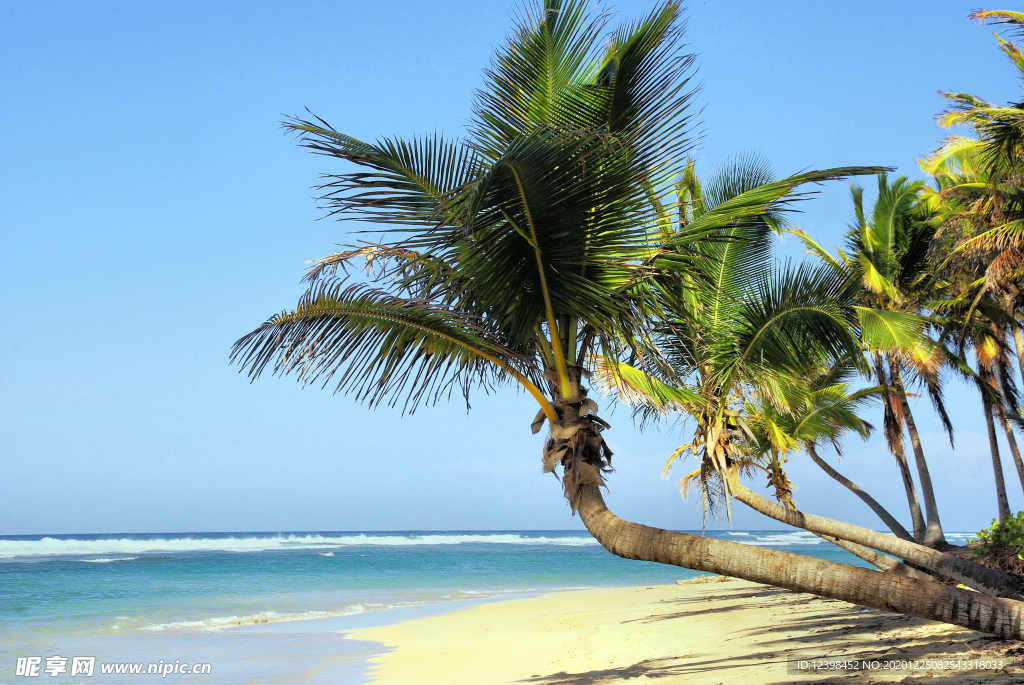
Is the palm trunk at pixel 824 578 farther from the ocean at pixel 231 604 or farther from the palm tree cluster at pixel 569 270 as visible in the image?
the ocean at pixel 231 604

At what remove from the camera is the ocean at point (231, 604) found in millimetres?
9203

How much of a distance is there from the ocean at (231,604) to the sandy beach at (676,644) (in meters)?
1.09

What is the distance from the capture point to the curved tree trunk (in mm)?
14891

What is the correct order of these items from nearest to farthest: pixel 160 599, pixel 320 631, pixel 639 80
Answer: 1. pixel 639 80
2. pixel 320 631
3. pixel 160 599

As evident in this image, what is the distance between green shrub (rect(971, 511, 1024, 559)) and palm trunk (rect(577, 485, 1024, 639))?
6201 mm

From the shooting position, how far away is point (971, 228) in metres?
10.3

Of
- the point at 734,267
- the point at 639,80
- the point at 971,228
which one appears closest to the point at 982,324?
the point at 971,228

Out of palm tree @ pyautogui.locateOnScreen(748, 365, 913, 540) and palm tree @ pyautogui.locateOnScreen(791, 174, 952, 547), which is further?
palm tree @ pyautogui.locateOnScreen(791, 174, 952, 547)

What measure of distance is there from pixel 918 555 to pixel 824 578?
256cm

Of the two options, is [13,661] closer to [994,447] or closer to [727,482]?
[727,482]

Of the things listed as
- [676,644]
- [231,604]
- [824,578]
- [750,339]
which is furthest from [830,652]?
[231,604]

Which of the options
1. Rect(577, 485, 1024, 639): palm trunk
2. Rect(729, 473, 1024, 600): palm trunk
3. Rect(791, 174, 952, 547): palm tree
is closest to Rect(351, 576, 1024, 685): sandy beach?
Rect(729, 473, 1024, 600): palm trunk

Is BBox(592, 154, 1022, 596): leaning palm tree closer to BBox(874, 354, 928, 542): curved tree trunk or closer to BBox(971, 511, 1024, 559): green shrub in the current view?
BBox(971, 511, 1024, 559): green shrub

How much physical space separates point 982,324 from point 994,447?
336 centimetres
